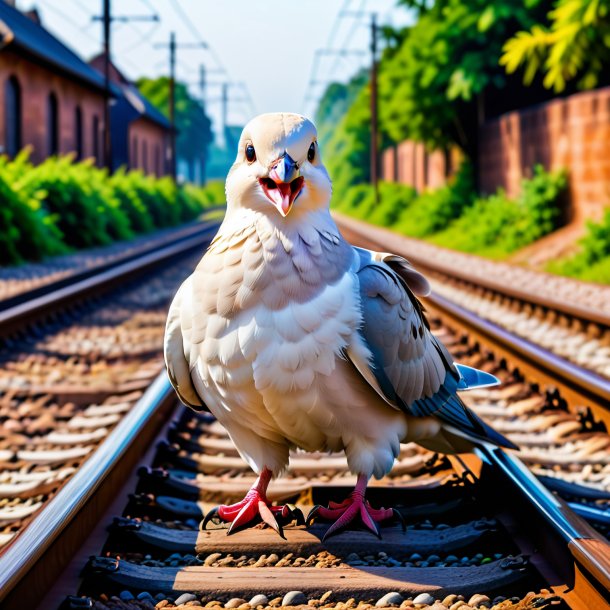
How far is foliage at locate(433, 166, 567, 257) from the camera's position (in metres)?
20.1

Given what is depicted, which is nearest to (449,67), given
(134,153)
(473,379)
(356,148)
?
(473,379)

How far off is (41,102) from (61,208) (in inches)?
550

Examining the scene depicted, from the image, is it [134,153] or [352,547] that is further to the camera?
[134,153]

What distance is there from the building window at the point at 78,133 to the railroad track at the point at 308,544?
36433mm

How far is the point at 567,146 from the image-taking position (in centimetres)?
2084

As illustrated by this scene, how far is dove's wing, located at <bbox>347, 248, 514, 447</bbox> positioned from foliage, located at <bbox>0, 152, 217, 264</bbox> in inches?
527

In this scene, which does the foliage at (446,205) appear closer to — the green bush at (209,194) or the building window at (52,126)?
the building window at (52,126)

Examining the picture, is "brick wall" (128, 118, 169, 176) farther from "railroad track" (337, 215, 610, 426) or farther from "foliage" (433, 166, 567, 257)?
"railroad track" (337, 215, 610, 426)

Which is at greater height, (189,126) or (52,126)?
(189,126)

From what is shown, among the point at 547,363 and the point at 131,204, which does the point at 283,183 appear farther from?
the point at 131,204

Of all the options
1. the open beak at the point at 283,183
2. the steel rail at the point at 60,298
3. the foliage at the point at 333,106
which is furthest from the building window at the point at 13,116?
the foliage at the point at 333,106

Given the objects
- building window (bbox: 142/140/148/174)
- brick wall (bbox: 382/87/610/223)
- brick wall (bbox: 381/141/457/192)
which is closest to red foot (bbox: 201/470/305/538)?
brick wall (bbox: 382/87/610/223)

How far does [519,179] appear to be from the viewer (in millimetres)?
24516

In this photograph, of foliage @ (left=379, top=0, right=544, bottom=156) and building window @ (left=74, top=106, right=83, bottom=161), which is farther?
building window @ (left=74, top=106, right=83, bottom=161)
